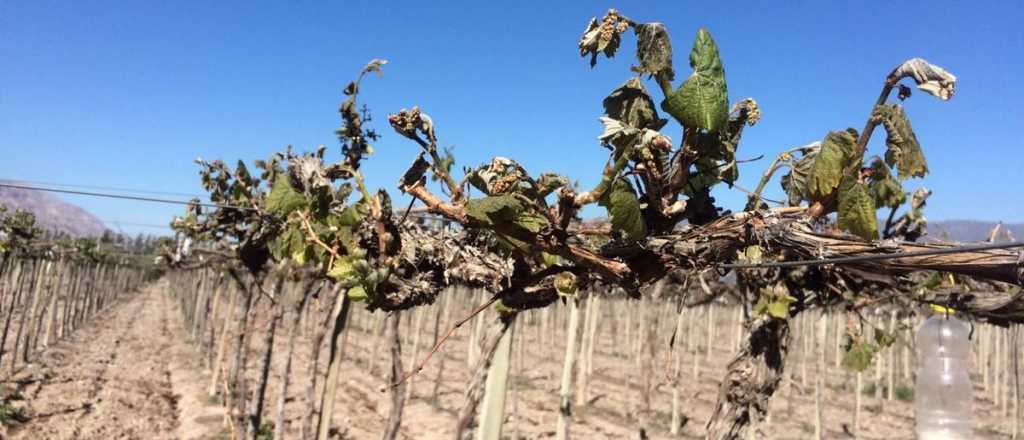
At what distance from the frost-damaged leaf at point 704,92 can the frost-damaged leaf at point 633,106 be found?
11cm

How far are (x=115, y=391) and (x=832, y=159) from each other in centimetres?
1249

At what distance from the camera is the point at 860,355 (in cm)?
468

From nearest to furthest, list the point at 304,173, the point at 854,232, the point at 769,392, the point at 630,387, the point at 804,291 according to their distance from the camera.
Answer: the point at 854,232
the point at 304,173
the point at 769,392
the point at 804,291
the point at 630,387

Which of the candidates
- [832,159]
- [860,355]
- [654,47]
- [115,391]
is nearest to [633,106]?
[654,47]

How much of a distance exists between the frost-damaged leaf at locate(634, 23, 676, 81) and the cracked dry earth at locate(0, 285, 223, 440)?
871cm

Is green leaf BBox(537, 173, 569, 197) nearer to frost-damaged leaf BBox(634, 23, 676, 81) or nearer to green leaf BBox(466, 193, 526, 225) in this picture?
green leaf BBox(466, 193, 526, 225)

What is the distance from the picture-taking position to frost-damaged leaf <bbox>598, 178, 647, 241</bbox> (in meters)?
1.69

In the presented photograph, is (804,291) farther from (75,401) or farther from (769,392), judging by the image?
(75,401)

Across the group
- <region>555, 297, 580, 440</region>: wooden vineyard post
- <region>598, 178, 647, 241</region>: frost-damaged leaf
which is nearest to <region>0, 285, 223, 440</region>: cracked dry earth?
<region>555, 297, 580, 440</region>: wooden vineyard post

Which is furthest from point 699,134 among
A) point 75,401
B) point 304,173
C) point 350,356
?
point 350,356

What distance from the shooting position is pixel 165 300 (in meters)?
35.4

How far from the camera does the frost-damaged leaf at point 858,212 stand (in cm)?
172

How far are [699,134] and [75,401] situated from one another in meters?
12.0

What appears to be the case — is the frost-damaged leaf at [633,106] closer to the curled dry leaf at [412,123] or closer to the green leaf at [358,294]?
the curled dry leaf at [412,123]
